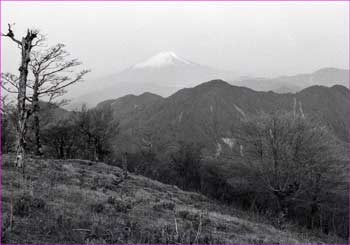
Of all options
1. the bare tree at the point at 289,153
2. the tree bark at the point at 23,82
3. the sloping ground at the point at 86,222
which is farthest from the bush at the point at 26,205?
the bare tree at the point at 289,153

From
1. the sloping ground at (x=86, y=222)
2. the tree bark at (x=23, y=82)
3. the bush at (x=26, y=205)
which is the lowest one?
the sloping ground at (x=86, y=222)

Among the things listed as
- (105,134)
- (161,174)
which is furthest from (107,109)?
(161,174)

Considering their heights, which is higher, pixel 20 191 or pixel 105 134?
pixel 105 134

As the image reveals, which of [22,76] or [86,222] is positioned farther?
[22,76]

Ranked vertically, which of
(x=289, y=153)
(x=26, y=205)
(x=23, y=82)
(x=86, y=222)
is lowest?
(x=86, y=222)

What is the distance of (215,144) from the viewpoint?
6934 inches

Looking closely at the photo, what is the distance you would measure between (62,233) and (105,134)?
47756 mm

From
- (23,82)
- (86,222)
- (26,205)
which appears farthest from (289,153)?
(26,205)

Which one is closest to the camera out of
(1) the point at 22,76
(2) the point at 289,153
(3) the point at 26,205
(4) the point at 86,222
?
(4) the point at 86,222

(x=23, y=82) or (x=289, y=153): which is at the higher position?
(x=23, y=82)

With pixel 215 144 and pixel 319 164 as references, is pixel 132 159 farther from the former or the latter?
pixel 215 144

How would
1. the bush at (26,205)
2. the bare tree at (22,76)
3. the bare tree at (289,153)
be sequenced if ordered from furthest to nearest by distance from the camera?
the bare tree at (289,153), the bare tree at (22,76), the bush at (26,205)

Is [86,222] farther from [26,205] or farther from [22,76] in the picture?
[22,76]

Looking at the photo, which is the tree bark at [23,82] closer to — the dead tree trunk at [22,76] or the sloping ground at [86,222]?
the dead tree trunk at [22,76]
